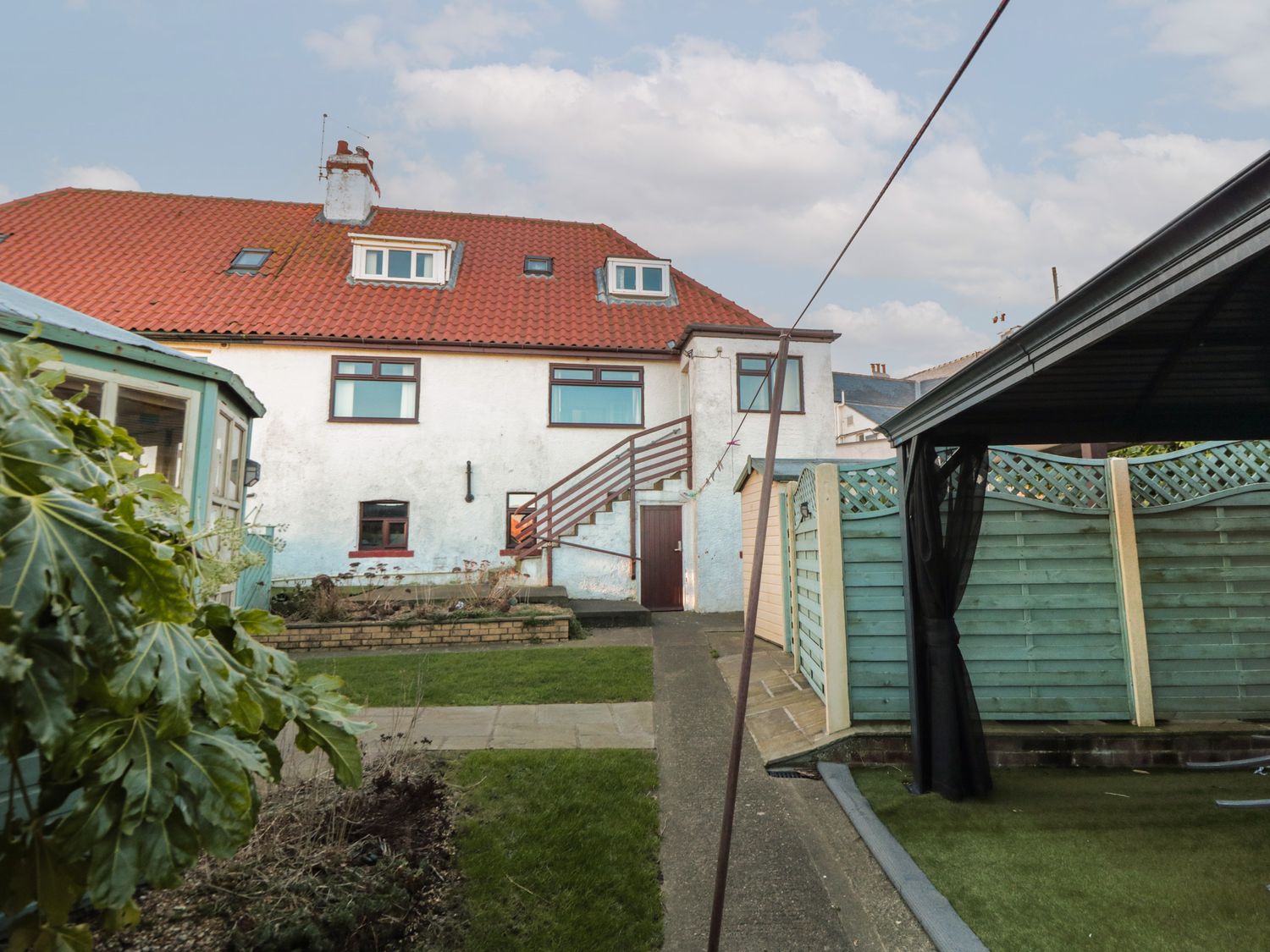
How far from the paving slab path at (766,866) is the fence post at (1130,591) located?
2.49 m

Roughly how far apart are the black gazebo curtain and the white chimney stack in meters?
16.7

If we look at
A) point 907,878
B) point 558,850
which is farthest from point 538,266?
point 907,878

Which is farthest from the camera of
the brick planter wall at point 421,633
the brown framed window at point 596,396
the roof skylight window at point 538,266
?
the roof skylight window at point 538,266

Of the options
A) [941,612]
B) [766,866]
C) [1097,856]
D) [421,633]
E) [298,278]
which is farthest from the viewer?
[298,278]

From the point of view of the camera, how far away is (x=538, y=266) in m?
16.6

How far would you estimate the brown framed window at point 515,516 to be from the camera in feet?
42.3

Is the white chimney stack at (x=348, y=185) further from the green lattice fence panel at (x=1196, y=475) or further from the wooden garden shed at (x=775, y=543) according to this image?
the green lattice fence panel at (x=1196, y=475)

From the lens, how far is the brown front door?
41.1 feet

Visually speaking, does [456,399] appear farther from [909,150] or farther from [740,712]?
[740,712]

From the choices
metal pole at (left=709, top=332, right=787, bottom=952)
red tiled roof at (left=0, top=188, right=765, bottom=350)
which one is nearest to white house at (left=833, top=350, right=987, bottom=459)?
red tiled roof at (left=0, top=188, right=765, bottom=350)

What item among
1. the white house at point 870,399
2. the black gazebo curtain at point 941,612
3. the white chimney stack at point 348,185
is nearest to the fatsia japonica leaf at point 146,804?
the black gazebo curtain at point 941,612

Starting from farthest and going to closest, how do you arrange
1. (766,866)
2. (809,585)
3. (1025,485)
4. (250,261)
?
(250,261), (809,585), (1025,485), (766,866)

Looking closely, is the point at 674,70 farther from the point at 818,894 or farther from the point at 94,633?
the point at 818,894

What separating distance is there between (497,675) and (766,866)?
14.2 feet
